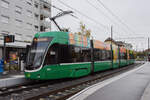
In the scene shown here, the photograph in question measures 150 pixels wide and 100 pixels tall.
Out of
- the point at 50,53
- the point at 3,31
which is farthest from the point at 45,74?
the point at 3,31

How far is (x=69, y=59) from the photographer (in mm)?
10172

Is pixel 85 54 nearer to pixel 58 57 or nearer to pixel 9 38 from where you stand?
pixel 58 57

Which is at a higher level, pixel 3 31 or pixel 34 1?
pixel 34 1

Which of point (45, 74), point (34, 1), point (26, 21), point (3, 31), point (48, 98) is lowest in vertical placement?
point (48, 98)

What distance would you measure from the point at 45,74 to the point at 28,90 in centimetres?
128

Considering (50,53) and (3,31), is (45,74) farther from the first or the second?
(3,31)

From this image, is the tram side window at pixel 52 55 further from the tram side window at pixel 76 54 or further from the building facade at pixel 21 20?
the building facade at pixel 21 20

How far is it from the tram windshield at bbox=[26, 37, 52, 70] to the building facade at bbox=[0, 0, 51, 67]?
14930 millimetres

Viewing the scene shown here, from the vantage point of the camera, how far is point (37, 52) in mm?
9000

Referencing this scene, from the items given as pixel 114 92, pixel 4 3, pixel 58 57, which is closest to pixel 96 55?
pixel 58 57

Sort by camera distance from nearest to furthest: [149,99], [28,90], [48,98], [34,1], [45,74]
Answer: [149,99] → [48,98] → [28,90] → [45,74] → [34,1]

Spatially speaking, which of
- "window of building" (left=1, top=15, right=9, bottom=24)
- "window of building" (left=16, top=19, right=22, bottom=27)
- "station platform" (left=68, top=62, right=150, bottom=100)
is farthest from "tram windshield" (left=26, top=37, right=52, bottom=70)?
"window of building" (left=16, top=19, right=22, bottom=27)

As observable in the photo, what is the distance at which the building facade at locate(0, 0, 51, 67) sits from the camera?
84.7 ft

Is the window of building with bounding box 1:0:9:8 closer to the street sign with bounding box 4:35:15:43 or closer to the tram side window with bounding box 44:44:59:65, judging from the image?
the street sign with bounding box 4:35:15:43
